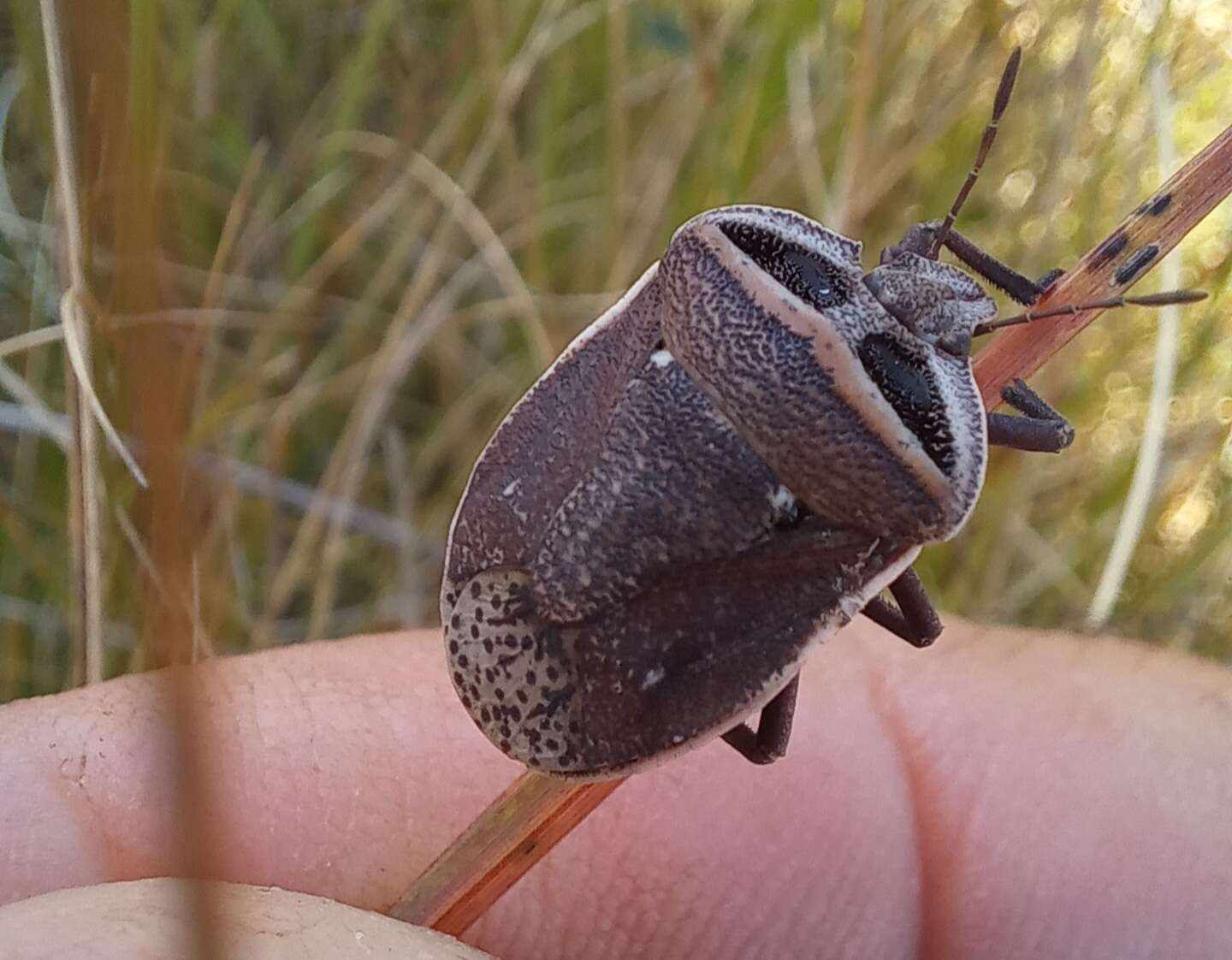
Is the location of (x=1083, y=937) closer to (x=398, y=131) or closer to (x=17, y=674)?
(x=17, y=674)

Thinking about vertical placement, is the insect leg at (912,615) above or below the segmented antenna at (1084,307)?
below

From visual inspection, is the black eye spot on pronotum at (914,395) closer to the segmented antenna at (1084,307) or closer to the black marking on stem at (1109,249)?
the segmented antenna at (1084,307)

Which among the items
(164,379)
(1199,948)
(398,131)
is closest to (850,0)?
(398,131)

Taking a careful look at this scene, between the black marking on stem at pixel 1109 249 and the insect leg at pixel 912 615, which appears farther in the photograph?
the insect leg at pixel 912 615

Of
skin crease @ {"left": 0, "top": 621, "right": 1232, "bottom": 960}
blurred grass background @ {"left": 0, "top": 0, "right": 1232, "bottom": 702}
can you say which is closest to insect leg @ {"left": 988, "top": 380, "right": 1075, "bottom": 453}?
skin crease @ {"left": 0, "top": 621, "right": 1232, "bottom": 960}

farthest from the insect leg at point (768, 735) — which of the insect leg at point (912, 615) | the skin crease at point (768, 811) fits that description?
the skin crease at point (768, 811)

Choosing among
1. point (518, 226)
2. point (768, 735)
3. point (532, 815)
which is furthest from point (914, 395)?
point (518, 226)

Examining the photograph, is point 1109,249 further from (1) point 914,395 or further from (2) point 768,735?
(2) point 768,735

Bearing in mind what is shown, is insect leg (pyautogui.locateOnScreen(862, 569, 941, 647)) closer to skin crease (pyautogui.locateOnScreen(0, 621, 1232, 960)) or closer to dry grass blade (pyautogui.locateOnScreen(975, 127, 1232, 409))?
dry grass blade (pyautogui.locateOnScreen(975, 127, 1232, 409))
